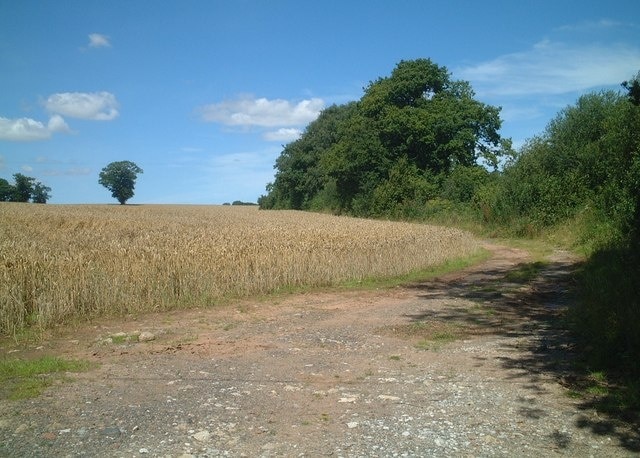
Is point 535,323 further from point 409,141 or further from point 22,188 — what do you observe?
point 22,188

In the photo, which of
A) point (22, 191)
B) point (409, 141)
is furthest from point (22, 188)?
point (409, 141)

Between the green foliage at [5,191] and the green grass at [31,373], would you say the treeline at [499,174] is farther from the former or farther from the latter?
Answer: the green foliage at [5,191]

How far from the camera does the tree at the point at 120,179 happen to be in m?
106

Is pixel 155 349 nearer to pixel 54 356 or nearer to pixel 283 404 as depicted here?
pixel 54 356

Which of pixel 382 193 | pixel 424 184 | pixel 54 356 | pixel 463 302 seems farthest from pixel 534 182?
pixel 54 356

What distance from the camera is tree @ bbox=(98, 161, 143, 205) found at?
346ft

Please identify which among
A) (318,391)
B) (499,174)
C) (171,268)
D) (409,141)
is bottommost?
(318,391)

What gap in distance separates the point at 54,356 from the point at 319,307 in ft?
20.0

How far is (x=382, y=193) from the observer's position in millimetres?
45000

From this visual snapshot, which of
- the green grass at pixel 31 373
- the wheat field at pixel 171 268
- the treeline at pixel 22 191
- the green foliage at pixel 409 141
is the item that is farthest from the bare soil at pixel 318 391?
the treeline at pixel 22 191

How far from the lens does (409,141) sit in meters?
44.9

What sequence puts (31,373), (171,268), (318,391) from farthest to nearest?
(171,268) < (31,373) < (318,391)

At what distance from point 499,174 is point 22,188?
87.5 metres

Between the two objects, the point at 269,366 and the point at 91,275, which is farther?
the point at 91,275
